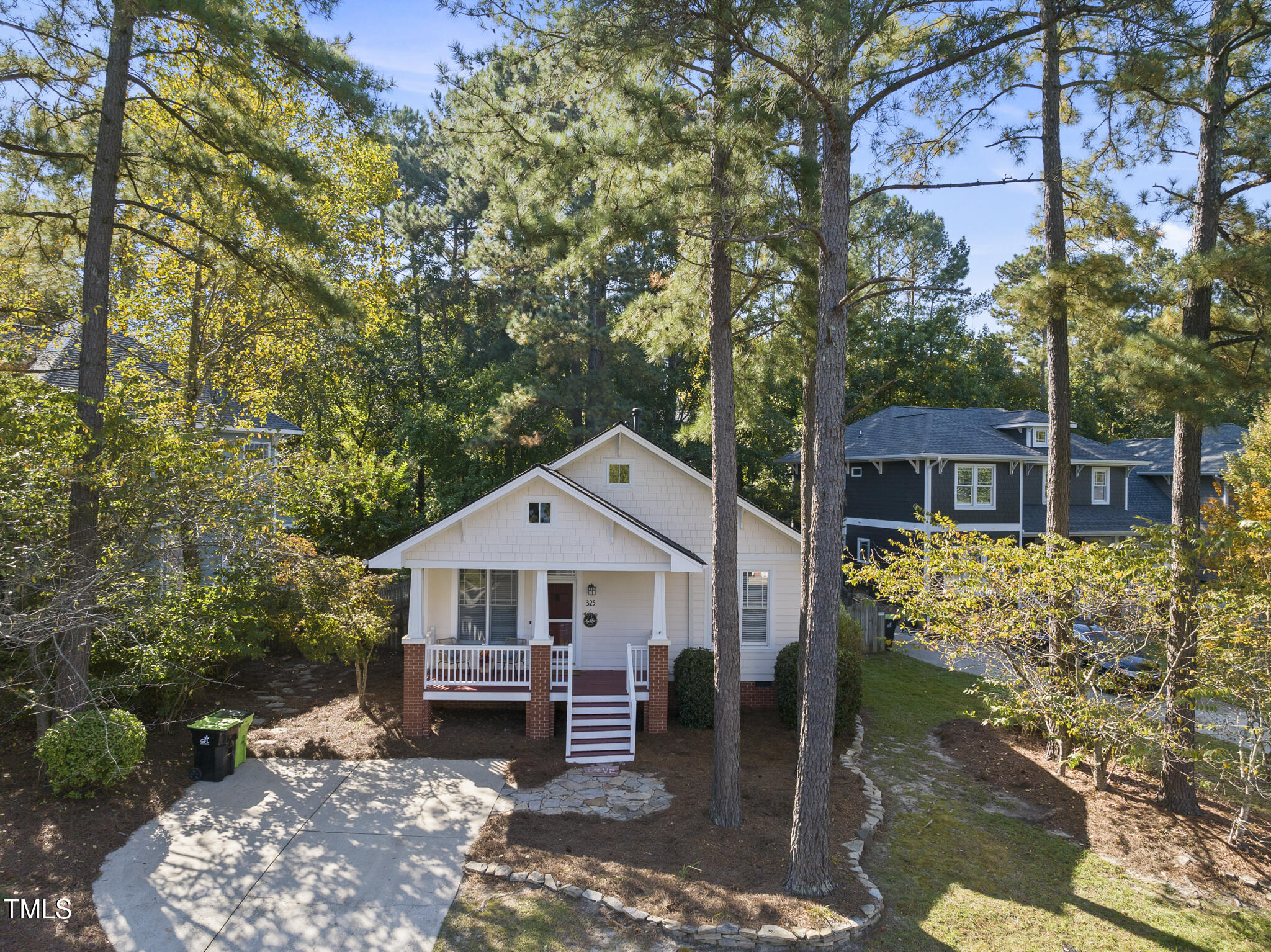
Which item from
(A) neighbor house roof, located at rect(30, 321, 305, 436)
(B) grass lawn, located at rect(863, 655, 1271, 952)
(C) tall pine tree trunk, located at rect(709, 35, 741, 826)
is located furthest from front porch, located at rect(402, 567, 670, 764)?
(A) neighbor house roof, located at rect(30, 321, 305, 436)

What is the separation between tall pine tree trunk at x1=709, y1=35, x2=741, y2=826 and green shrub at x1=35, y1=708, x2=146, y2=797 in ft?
24.3

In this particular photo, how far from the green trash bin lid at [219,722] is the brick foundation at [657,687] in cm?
638

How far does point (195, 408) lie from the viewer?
41.6ft

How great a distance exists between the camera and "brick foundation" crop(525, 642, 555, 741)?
11.8 meters

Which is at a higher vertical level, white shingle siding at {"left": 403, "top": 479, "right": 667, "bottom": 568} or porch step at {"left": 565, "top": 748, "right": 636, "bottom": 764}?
white shingle siding at {"left": 403, "top": 479, "right": 667, "bottom": 568}

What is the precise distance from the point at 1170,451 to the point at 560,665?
Answer: 27.2 metres

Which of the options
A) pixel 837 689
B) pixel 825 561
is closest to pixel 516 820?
pixel 825 561

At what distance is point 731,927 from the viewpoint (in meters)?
6.61

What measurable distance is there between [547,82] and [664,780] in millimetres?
9838

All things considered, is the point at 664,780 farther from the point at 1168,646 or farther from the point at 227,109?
the point at 227,109

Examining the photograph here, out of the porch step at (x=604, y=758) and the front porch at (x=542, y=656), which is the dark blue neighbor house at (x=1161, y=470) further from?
the porch step at (x=604, y=758)

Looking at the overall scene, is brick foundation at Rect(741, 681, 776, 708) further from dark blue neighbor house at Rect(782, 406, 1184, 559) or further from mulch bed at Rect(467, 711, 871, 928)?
dark blue neighbor house at Rect(782, 406, 1184, 559)

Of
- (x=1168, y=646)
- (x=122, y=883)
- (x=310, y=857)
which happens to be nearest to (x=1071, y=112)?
(x=1168, y=646)

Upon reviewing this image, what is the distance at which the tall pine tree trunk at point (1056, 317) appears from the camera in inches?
419
